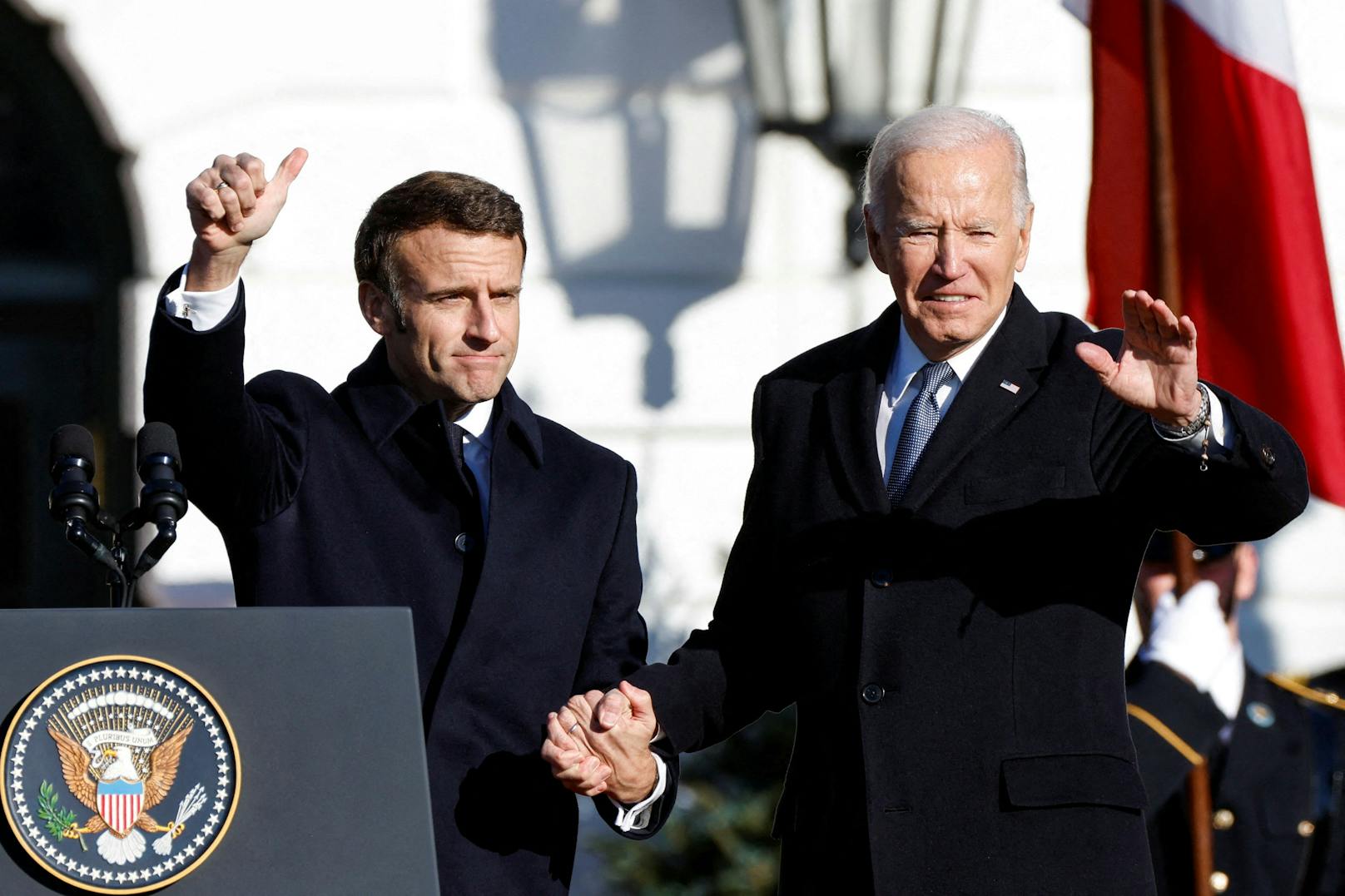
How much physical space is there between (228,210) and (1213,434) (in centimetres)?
140

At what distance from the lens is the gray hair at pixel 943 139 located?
274 centimetres

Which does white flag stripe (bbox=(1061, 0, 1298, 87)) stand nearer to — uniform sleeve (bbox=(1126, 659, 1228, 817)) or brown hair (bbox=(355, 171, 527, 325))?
uniform sleeve (bbox=(1126, 659, 1228, 817))

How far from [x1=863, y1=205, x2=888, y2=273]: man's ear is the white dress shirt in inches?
27.1

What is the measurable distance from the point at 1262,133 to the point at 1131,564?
257 cm

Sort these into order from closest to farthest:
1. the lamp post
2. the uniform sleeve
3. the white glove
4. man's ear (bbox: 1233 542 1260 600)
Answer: the uniform sleeve, the white glove, man's ear (bbox: 1233 542 1260 600), the lamp post

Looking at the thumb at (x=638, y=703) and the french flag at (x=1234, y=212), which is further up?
the french flag at (x=1234, y=212)

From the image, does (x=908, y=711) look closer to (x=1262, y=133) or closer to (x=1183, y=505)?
(x=1183, y=505)

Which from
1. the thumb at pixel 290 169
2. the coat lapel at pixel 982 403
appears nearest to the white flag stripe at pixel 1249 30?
the coat lapel at pixel 982 403

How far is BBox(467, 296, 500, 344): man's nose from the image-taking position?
2.87m

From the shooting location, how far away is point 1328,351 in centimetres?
480

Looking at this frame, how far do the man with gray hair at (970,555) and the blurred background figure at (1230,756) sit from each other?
1.85m

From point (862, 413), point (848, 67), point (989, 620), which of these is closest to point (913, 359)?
point (862, 413)

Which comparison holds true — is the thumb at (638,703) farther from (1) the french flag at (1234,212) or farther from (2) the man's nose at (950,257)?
(1) the french flag at (1234,212)

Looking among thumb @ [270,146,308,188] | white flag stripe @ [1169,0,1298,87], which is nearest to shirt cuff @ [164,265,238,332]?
thumb @ [270,146,308,188]
